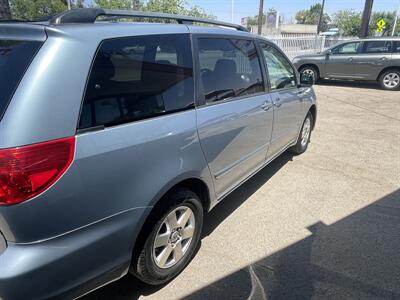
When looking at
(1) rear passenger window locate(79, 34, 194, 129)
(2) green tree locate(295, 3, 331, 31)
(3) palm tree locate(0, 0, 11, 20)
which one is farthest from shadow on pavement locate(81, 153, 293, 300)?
(2) green tree locate(295, 3, 331, 31)

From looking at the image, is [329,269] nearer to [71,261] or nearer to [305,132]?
[71,261]

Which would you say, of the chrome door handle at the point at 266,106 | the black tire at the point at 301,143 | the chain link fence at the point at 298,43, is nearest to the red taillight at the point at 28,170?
the chrome door handle at the point at 266,106

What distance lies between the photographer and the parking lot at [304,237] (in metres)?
2.53

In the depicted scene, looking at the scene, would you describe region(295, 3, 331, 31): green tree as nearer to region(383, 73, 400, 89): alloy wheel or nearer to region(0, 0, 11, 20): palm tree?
region(383, 73, 400, 89): alloy wheel

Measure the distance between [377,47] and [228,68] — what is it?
10944 mm

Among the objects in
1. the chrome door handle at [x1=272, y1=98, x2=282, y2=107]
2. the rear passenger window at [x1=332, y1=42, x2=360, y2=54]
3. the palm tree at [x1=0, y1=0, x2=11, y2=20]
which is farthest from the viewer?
the rear passenger window at [x1=332, y1=42, x2=360, y2=54]

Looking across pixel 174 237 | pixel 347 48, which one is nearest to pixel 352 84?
pixel 347 48

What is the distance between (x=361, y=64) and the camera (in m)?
12.1

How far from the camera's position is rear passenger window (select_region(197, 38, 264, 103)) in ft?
8.96

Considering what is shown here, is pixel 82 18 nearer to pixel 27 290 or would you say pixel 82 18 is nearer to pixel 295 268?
pixel 27 290

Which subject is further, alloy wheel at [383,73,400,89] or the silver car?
alloy wheel at [383,73,400,89]

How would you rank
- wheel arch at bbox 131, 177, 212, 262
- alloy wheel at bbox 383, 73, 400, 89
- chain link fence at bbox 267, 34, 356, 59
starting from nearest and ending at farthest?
wheel arch at bbox 131, 177, 212, 262 → alloy wheel at bbox 383, 73, 400, 89 → chain link fence at bbox 267, 34, 356, 59

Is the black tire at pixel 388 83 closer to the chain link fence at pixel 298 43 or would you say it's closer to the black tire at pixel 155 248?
the chain link fence at pixel 298 43

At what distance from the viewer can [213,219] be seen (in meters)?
3.51
